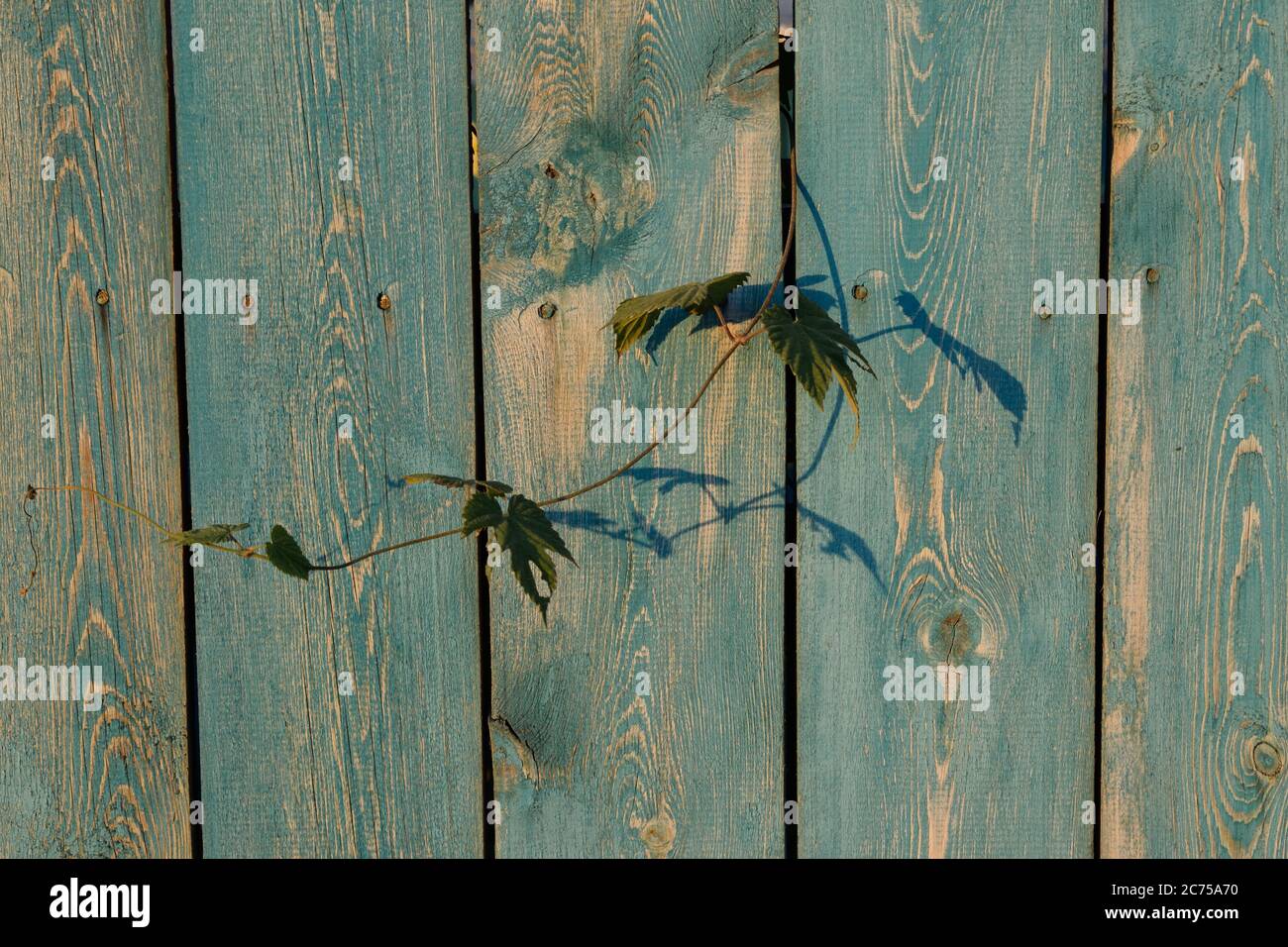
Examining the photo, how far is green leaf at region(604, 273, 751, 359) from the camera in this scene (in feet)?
3.37

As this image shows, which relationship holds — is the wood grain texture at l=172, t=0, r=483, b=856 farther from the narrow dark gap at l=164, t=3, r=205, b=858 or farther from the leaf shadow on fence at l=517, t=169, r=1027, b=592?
the leaf shadow on fence at l=517, t=169, r=1027, b=592

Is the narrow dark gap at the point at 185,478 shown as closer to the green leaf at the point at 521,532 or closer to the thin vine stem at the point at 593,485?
the thin vine stem at the point at 593,485

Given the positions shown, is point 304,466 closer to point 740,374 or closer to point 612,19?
point 740,374

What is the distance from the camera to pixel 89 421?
1.11 meters

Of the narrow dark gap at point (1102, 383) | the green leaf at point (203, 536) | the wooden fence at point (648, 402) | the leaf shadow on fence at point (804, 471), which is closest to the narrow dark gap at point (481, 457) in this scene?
the wooden fence at point (648, 402)

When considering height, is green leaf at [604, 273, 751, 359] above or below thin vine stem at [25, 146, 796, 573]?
above

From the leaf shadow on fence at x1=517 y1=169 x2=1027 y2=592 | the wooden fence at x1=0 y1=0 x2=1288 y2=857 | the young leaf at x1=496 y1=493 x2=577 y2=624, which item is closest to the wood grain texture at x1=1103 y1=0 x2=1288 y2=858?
the wooden fence at x1=0 y1=0 x2=1288 y2=857

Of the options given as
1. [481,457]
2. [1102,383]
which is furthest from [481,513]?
[1102,383]

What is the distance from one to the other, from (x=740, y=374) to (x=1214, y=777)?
2.41ft

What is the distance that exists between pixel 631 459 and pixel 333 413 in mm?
350

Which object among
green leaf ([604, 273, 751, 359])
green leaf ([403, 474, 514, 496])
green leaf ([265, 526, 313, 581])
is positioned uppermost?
green leaf ([604, 273, 751, 359])

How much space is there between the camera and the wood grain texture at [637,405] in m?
1.09

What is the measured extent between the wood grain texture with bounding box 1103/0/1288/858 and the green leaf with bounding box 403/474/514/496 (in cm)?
70

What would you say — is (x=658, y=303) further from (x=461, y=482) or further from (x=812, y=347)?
(x=461, y=482)
